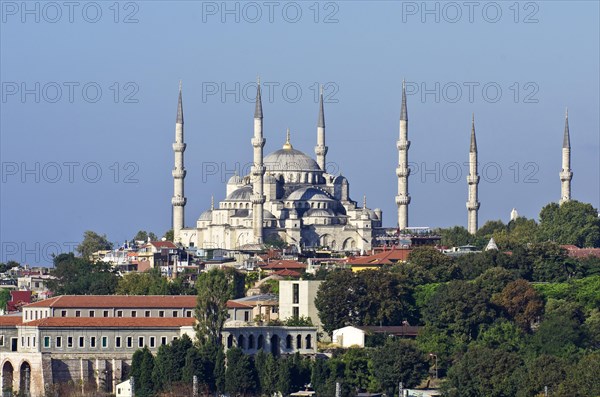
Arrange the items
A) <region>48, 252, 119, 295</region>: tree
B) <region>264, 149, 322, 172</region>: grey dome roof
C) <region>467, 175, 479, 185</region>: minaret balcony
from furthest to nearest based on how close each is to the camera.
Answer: <region>264, 149, 322, 172</region>: grey dome roof, <region>467, 175, 479, 185</region>: minaret balcony, <region>48, 252, 119, 295</region>: tree

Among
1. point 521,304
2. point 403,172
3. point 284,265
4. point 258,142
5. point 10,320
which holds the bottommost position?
point 10,320

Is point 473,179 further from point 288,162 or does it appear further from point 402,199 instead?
point 288,162

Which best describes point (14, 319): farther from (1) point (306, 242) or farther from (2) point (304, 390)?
(1) point (306, 242)

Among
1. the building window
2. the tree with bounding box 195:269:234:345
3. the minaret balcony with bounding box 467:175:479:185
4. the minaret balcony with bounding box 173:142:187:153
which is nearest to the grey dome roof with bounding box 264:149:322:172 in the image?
the minaret balcony with bounding box 173:142:187:153

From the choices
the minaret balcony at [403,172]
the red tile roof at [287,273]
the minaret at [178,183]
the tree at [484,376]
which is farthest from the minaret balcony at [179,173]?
the tree at [484,376]

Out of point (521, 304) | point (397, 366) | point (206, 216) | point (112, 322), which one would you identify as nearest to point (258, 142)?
point (206, 216)

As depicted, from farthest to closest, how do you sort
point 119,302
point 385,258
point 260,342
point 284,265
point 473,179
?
point 473,179 → point 284,265 → point 385,258 → point 119,302 → point 260,342

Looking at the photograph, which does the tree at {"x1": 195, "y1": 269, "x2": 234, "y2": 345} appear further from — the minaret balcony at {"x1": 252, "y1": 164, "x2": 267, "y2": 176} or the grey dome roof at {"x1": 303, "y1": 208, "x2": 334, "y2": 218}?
the grey dome roof at {"x1": 303, "y1": 208, "x2": 334, "y2": 218}
